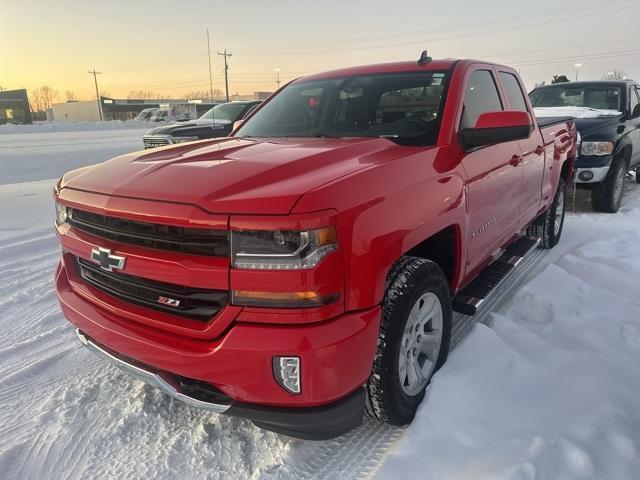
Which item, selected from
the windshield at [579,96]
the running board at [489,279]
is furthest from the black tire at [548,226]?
the windshield at [579,96]

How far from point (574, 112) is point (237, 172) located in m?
7.21

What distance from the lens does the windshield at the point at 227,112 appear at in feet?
45.6

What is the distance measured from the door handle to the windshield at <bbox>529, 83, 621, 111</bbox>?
5497 millimetres

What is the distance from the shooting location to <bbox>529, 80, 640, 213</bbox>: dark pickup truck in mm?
6691

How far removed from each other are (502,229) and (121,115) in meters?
89.1

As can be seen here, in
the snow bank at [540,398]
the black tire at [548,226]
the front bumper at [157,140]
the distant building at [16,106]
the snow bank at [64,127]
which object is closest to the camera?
the snow bank at [540,398]

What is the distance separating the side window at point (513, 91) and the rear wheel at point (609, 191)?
10.3 ft

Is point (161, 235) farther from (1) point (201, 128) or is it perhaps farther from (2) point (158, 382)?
(1) point (201, 128)

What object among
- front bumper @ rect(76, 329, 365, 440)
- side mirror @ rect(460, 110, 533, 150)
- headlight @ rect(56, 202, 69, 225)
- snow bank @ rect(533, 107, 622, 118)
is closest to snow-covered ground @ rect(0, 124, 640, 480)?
front bumper @ rect(76, 329, 365, 440)

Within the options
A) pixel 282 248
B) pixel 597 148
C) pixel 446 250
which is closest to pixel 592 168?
pixel 597 148

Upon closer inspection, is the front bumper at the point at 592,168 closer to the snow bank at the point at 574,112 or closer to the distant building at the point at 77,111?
the snow bank at the point at 574,112

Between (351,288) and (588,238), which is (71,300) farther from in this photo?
(588,238)

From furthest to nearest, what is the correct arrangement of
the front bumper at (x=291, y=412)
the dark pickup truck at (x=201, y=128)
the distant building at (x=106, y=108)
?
the distant building at (x=106, y=108) < the dark pickup truck at (x=201, y=128) < the front bumper at (x=291, y=412)

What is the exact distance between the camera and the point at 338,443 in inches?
95.3
